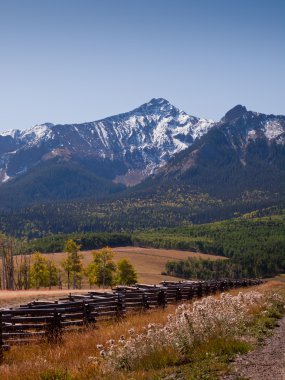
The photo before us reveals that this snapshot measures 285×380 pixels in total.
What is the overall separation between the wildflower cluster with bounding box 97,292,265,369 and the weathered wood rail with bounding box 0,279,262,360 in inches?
133

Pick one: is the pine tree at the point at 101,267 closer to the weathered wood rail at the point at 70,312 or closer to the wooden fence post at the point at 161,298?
the weathered wood rail at the point at 70,312

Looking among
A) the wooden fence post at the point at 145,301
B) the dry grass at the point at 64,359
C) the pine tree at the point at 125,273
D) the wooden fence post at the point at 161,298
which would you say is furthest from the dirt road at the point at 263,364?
the pine tree at the point at 125,273

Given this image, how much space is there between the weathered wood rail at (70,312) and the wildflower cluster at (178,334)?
3.39 meters

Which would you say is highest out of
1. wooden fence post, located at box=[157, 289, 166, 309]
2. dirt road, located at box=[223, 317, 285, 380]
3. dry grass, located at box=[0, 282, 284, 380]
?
dry grass, located at box=[0, 282, 284, 380]

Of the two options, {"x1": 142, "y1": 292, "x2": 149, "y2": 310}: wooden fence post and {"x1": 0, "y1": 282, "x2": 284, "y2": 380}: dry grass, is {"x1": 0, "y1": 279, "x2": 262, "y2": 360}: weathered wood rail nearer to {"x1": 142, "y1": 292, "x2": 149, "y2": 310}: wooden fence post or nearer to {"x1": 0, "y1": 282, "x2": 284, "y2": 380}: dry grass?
{"x1": 142, "y1": 292, "x2": 149, "y2": 310}: wooden fence post

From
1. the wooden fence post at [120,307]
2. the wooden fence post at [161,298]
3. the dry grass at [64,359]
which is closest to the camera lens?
the dry grass at [64,359]

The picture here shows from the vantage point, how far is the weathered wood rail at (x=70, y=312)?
1816 centimetres

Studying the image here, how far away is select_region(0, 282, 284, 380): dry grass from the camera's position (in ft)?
42.0

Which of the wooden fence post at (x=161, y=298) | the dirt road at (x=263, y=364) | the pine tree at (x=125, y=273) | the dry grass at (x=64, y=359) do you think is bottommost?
the pine tree at (x=125, y=273)

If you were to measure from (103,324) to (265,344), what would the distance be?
28.4 ft

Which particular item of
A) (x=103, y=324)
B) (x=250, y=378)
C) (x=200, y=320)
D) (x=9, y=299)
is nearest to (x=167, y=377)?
(x=250, y=378)

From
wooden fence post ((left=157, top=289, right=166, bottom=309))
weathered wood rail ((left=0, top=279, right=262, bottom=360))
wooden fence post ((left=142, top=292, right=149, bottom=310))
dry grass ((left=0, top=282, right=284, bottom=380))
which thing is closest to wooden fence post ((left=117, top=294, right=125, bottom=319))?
weathered wood rail ((left=0, top=279, right=262, bottom=360))

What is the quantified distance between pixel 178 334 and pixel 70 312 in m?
6.81

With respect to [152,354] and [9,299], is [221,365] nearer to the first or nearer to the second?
[152,354]
